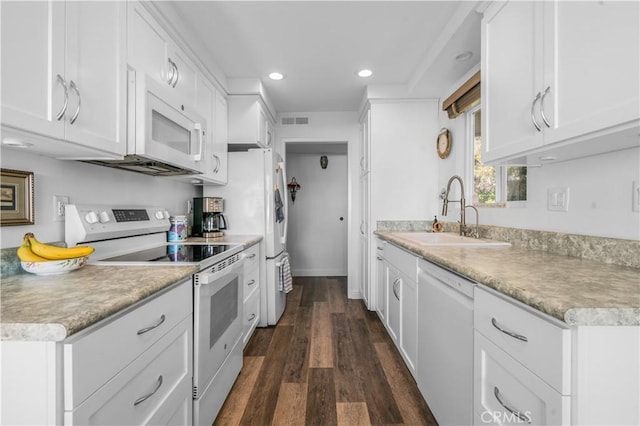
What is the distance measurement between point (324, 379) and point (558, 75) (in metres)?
2.02

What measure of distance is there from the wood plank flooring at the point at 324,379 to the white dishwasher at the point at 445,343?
0.24m

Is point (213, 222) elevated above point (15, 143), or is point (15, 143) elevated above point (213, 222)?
point (15, 143)

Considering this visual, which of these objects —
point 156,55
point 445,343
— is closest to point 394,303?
point 445,343

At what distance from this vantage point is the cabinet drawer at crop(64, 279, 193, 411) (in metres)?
0.67

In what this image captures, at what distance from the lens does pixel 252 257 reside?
8.23ft

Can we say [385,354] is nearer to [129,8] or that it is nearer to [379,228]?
[379,228]

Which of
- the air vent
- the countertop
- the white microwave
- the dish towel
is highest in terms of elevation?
the air vent

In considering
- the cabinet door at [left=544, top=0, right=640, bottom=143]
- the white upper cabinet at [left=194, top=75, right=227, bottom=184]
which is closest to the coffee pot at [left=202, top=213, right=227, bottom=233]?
the white upper cabinet at [left=194, top=75, right=227, bottom=184]

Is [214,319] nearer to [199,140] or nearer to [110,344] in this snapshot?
[110,344]

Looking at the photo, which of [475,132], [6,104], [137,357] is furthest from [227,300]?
[475,132]

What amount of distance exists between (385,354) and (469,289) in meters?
1.38

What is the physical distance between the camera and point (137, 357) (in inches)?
35.9

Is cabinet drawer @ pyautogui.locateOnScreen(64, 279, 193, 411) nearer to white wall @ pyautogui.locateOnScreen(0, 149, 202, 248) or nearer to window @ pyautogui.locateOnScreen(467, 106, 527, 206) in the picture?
white wall @ pyautogui.locateOnScreen(0, 149, 202, 248)

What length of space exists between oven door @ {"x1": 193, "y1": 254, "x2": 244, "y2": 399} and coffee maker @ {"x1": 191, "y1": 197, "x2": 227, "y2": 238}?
0.70 metres
